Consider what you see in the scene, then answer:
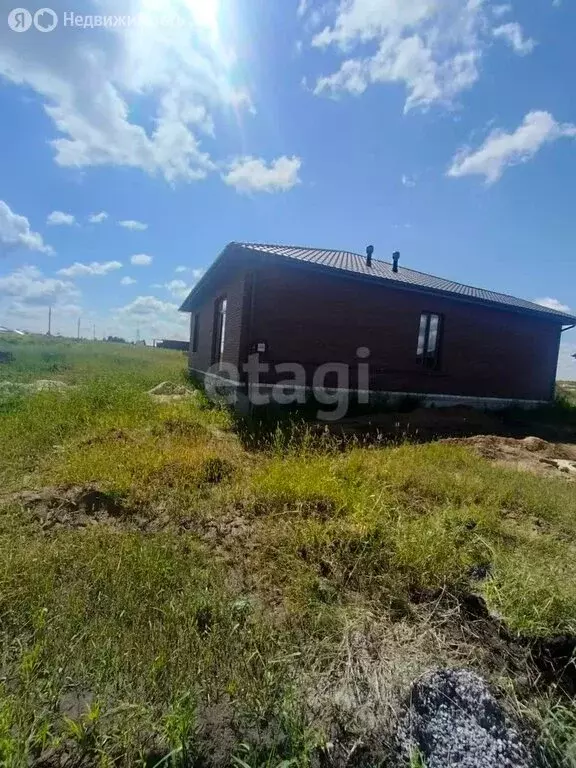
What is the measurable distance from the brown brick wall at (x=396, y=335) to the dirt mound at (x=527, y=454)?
330 centimetres

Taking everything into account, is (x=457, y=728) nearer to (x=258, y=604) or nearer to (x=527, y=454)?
(x=258, y=604)

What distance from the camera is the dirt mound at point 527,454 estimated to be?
233 inches

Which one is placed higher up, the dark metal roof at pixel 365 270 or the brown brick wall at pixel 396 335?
the dark metal roof at pixel 365 270

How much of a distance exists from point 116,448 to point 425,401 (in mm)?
8096

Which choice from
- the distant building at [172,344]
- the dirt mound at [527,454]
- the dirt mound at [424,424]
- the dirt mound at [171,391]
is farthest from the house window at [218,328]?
the distant building at [172,344]

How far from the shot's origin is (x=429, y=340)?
420 inches

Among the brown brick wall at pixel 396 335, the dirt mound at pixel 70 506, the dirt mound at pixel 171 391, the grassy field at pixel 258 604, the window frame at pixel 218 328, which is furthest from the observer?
the window frame at pixel 218 328

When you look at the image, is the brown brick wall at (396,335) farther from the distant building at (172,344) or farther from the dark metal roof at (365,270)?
the distant building at (172,344)

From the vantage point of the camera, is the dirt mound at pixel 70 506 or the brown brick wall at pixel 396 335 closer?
the dirt mound at pixel 70 506

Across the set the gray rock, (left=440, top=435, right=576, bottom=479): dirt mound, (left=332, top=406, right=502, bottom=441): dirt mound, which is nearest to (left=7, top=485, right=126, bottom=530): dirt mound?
the gray rock

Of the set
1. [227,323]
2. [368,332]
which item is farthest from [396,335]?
[227,323]

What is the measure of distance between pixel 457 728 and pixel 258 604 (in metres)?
1.18
